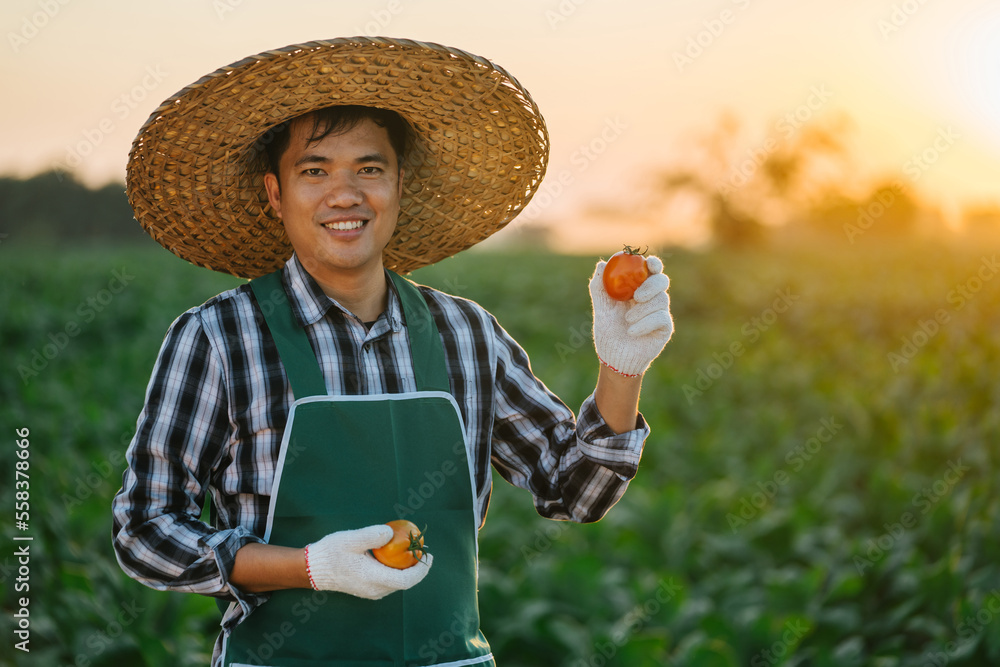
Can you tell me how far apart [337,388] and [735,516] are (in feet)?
12.6

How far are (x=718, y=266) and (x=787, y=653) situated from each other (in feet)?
55.5

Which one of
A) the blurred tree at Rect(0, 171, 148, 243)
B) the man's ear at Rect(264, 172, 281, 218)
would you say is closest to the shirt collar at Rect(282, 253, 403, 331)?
the man's ear at Rect(264, 172, 281, 218)

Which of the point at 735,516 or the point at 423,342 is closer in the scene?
the point at 423,342

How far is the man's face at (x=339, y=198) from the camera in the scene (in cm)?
178

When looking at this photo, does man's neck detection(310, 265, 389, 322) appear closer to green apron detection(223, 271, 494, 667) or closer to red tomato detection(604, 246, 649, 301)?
green apron detection(223, 271, 494, 667)

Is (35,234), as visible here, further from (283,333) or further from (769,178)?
(283,333)

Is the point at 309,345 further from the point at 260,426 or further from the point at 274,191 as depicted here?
the point at 274,191

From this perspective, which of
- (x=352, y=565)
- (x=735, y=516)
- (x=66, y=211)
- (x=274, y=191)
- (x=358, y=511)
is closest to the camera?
(x=352, y=565)

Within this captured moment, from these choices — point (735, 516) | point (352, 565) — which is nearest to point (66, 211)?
point (735, 516)

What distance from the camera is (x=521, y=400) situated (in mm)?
2010

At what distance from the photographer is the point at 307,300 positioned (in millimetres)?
1808

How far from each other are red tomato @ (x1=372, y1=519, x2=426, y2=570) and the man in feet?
0.07

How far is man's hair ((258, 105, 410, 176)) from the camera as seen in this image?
1838mm

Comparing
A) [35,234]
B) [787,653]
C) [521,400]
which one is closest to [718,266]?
[787,653]
